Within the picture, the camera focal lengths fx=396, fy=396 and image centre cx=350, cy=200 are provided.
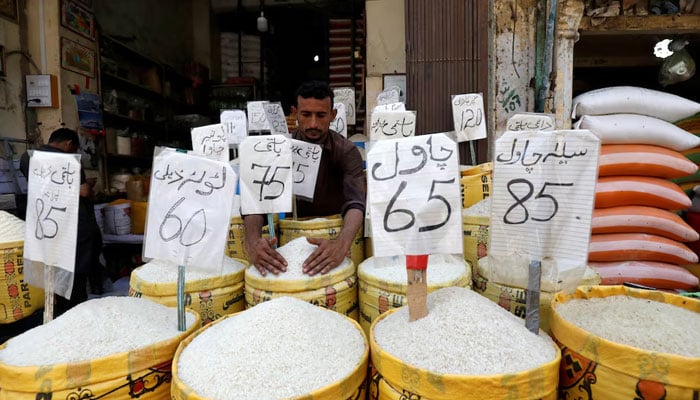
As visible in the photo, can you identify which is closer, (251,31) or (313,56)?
(251,31)

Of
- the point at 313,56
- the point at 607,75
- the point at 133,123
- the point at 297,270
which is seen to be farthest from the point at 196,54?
the point at 297,270

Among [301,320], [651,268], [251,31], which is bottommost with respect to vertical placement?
[651,268]

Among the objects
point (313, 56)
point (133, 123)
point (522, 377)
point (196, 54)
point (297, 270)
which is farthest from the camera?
point (313, 56)

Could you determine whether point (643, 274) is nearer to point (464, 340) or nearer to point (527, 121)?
point (527, 121)

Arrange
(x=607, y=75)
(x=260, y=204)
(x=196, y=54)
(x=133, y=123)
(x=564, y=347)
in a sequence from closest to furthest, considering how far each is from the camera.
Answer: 1. (x=564, y=347)
2. (x=260, y=204)
3. (x=607, y=75)
4. (x=133, y=123)
5. (x=196, y=54)

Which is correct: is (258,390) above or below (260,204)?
below

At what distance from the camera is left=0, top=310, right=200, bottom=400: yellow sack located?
735mm

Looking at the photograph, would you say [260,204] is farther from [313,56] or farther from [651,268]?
[313,56]

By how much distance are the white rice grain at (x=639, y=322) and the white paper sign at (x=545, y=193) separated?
14cm

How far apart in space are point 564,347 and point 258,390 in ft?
2.01

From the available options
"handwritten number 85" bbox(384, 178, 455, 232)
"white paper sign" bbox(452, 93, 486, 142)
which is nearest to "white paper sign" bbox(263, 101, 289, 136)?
"white paper sign" bbox(452, 93, 486, 142)

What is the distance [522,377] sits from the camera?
2.20 ft

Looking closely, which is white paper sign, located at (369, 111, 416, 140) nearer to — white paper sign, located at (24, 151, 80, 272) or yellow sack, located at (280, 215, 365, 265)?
yellow sack, located at (280, 215, 365, 265)

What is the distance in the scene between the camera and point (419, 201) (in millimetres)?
820
